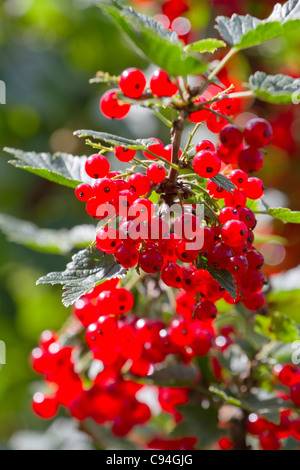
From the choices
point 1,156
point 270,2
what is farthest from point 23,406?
point 270,2

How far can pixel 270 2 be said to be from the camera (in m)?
2.36

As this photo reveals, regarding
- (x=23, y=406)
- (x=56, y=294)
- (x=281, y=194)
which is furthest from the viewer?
(x=56, y=294)

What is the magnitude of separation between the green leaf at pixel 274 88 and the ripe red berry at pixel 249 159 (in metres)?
0.09

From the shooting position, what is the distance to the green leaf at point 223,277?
0.81 meters

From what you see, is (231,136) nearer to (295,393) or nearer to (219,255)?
(219,255)

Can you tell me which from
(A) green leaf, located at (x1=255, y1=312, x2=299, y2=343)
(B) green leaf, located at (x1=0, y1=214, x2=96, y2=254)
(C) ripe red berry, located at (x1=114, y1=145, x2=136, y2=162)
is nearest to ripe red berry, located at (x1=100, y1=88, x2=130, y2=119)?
(C) ripe red berry, located at (x1=114, y1=145, x2=136, y2=162)

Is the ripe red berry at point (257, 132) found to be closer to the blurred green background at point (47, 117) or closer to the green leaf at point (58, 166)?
the green leaf at point (58, 166)

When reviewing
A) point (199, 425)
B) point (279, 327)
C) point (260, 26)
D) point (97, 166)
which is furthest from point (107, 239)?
point (199, 425)

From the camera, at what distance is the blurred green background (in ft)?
8.04

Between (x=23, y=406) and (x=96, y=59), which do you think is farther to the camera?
(x=96, y=59)

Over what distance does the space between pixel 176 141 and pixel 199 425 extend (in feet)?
2.41

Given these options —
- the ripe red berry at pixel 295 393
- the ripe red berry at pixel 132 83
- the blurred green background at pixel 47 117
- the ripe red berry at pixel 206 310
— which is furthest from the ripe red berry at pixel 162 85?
the blurred green background at pixel 47 117

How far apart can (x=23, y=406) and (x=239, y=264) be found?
170 cm

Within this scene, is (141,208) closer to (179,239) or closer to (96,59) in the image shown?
(179,239)
